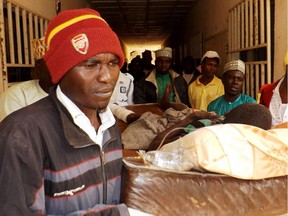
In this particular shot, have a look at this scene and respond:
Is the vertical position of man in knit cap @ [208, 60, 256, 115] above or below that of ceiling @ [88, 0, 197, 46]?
below

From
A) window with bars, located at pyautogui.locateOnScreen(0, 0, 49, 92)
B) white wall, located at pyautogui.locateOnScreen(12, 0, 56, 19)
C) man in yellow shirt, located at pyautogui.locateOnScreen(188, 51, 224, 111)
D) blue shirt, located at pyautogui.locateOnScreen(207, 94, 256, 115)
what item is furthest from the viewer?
white wall, located at pyautogui.locateOnScreen(12, 0, 56, 19)

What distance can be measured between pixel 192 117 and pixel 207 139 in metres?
0.56

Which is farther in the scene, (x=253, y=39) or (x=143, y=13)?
(x=143, y=13)

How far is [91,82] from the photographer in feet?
3.07

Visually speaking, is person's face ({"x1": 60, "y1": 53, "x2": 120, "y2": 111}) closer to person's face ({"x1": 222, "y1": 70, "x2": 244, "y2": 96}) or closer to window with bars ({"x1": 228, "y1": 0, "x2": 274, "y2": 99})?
person's face ({"x1": 222, "y1": 70, "x2": 244, "y2": 96})

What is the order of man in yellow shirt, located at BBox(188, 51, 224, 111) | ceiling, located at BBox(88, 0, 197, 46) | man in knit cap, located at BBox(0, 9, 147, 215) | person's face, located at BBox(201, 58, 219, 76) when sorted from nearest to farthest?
man in knit cap, located at BBox(0, 9, 147, 215) < man in yellow shirt, located at BBox(188, 51, 224, 111) < person's face, located at BBox(201, 58, 219, 76) < ceiling, located at BBox(88, 0, 197, 46)

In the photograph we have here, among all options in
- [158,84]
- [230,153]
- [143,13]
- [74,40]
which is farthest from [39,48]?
[143,13]

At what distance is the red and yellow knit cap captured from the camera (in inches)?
35.7

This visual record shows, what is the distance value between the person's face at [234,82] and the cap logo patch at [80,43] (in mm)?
1837

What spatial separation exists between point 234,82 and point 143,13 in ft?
21.9

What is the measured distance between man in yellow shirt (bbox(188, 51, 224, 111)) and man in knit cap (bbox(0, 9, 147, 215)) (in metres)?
2.30

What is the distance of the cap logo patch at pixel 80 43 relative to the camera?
90cm

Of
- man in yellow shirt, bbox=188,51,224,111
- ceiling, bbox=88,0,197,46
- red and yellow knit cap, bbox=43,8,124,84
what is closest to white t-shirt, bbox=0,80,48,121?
red and yellow knit cap, bbox=43,8,124,84

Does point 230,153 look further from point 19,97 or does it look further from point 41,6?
point 41,6
